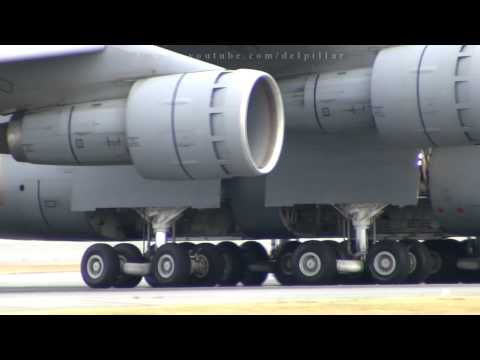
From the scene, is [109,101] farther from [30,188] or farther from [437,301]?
[437,301]

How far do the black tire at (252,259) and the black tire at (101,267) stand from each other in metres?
2.72

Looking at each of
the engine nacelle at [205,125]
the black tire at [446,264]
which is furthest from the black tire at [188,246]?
the black tire at [446,264]

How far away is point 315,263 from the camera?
20.8m

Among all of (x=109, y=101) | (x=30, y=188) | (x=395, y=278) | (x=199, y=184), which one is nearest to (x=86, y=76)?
(x=109, y=101)

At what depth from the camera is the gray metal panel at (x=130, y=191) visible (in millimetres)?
21391

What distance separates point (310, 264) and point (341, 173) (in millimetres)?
1774

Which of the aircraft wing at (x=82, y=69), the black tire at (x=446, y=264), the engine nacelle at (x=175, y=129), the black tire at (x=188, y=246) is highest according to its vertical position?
the aircraft wing at (x=82, y=69)

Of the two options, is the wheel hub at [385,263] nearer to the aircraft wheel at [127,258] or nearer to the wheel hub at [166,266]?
the wheel hub at [166,266]

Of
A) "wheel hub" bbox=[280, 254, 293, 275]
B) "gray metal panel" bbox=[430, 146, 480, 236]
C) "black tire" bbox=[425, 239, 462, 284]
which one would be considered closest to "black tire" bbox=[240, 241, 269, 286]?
"wheel hub" bbox=[280, 254, 293, 275]

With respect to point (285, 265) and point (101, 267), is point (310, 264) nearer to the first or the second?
→ point (285, 265)

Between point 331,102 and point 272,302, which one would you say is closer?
point 272,302

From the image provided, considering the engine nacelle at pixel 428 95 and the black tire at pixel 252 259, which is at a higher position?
the engine nacelle at pixel 428 95

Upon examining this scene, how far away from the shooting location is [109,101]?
765 inches

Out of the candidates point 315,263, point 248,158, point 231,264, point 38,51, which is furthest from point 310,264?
point 38,51
